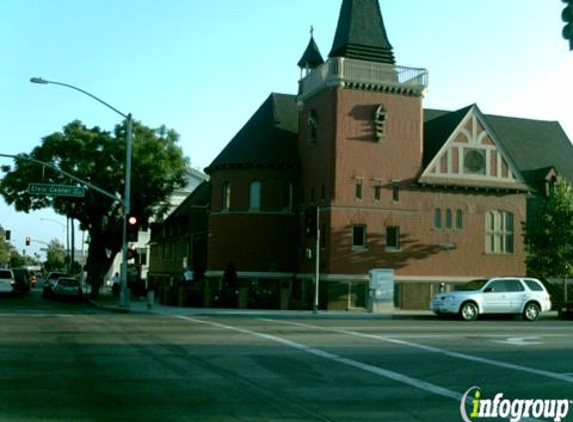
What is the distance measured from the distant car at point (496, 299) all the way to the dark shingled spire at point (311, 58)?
2049cm

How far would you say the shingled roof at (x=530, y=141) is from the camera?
43259 millimetres

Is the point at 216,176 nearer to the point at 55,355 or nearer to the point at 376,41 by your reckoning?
the point at 376,41

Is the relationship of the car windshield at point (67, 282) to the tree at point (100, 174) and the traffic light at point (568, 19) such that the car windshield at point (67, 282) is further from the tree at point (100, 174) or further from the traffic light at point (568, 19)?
the traffic light at point (568, 19)

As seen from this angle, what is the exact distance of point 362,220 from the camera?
36.8m

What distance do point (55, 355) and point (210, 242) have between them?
27595mm

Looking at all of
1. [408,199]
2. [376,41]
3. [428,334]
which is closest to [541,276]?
[408,199]

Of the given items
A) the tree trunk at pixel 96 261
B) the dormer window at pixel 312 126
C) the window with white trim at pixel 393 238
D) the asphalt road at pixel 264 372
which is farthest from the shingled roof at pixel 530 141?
the asphalt road at pixel 264 372

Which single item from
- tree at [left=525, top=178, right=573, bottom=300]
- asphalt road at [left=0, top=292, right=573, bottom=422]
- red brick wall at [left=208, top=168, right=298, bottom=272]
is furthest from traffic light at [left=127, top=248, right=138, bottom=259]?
tree at [left=525, top=178, right=573, bottom=300]

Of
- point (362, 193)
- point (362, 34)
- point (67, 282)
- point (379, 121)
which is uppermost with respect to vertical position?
point (362, 34)

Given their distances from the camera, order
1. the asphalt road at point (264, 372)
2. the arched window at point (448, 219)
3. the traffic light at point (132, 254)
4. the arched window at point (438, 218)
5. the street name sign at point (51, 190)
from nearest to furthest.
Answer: the asphalt road at point (264, 372) → the street name sign at point (51, 190) → the traffic light at point (132, 254) → the arched window at point (438, 218) → the arched window at point (448, 219)

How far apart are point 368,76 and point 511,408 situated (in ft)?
96.4

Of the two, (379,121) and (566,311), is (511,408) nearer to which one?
(566,311)

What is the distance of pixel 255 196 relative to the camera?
134 ft

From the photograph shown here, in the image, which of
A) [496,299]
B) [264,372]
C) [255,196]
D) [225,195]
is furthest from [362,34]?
[264,372]
